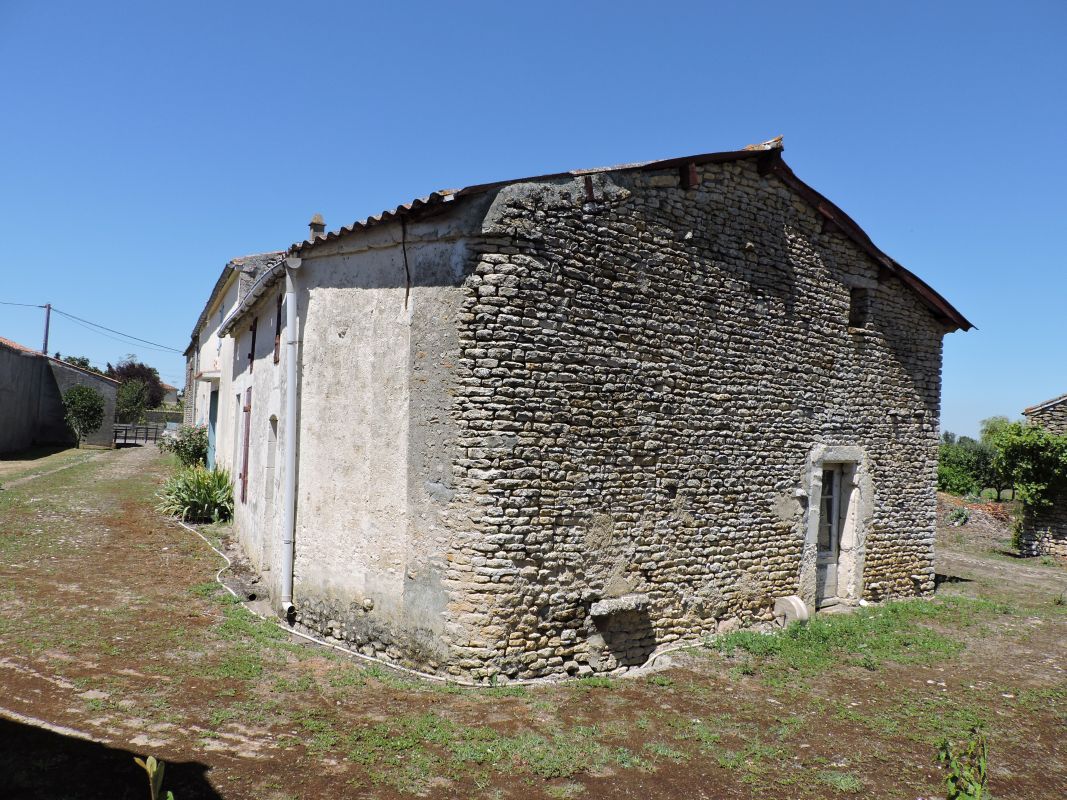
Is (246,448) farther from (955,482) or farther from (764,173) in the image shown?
(955,482)

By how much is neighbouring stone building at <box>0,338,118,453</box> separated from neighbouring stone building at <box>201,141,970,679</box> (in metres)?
21.9

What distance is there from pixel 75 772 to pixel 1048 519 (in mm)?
21494

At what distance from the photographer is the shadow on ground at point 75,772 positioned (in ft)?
13.3

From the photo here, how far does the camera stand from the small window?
34.6 feet

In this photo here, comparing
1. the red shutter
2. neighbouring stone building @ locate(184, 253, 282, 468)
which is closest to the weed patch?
the red shutter

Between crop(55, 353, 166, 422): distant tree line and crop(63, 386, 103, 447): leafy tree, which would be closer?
crop(63, 386, 103, 447): leafy tree

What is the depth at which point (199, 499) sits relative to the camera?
13.9 meters

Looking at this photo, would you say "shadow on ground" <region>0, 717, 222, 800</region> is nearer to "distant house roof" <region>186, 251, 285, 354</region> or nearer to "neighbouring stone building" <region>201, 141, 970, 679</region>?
"neighbouring stone building" <region>201, 141, 970, 679</region>

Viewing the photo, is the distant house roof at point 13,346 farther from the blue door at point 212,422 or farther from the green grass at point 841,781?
the green grass at point 841,781

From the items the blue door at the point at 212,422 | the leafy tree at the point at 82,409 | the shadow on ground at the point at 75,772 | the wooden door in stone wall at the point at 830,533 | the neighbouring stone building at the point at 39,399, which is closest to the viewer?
the shadow on ground at the point at 75,772

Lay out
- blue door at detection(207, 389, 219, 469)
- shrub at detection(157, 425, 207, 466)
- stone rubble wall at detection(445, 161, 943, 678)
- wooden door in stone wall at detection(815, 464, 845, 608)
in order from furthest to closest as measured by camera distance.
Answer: shrub at detection(157, 425, 207, 466) < blue door at detection(207, 389, 219, 469) < wooden door in stone wall at detection(815, 464, 845, 608) < stone rubble wall at detection(445, 161, 943, 678)

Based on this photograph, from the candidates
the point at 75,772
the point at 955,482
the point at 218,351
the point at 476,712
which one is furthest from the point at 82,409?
the point at 955,482

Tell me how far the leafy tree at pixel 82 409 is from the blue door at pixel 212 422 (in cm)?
1032

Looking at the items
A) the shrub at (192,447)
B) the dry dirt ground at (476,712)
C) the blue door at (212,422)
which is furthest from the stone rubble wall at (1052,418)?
the shrub at (192,447)
